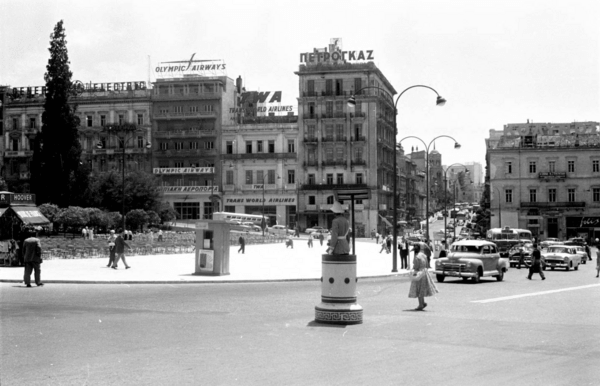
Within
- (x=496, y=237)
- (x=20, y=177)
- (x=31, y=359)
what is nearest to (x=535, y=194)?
(x=496, y=237)

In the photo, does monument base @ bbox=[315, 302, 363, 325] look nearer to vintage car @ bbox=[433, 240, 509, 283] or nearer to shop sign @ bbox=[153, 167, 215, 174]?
vintage car @ bbox=[433, 240, 509, 283]

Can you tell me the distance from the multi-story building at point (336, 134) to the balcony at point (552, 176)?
21076 mm

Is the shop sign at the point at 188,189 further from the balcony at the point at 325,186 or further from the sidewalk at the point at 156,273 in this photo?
the sidewalk at the point at 156,273

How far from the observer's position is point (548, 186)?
89.8 metres

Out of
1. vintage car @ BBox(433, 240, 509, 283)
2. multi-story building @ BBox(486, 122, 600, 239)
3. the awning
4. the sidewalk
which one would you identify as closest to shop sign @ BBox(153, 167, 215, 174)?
multi-story building @ BBox(486, 122, 600, 239)

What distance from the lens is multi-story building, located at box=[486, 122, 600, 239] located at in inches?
3492

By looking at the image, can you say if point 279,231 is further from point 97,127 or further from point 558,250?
point 558,250

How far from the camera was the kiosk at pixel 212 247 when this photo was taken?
2862 cm

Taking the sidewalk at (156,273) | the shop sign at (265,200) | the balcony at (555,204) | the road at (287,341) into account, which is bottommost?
the road at (287,341)

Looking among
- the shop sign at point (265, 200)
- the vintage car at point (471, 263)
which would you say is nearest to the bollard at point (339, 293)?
the vintage car at point (471, 263)

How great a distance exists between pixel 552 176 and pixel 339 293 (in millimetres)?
81333

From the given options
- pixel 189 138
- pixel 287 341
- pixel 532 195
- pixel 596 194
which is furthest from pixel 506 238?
pixel 189 138

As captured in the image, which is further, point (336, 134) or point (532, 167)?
point (336, 134)

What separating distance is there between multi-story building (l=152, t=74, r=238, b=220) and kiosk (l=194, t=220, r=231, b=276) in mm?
68398
